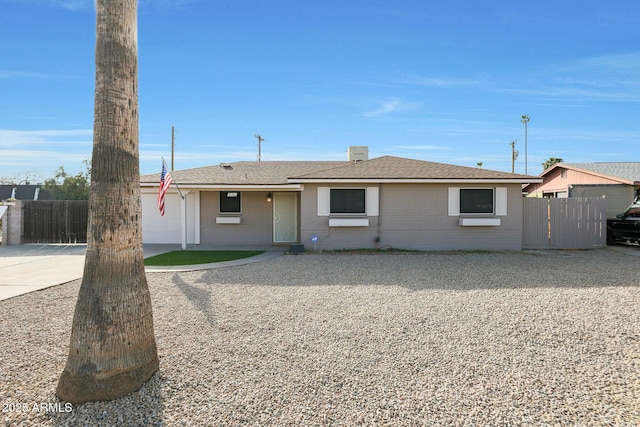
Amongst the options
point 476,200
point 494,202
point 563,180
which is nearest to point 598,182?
point 563,180

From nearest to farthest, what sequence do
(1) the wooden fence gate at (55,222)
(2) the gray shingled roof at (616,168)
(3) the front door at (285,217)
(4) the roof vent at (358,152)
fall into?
1. (3) the front door at (285,217)
2. (1) the wooden fence gate at (55,222)
3. (2) the gray shingled roof at (616,168)
4. (4) the roof vent at (358,152)

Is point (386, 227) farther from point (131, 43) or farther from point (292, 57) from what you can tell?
point (131, 43)

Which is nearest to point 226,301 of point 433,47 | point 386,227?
point 386,227

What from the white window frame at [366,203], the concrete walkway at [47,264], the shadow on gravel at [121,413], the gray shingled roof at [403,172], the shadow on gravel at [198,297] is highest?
the gray shingled roof at [403,172]

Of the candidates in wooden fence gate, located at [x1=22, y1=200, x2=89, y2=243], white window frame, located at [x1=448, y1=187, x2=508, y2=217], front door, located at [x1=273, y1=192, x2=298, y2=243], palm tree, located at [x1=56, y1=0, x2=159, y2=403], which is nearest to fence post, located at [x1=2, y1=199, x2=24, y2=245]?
wooden fence gate, located at [x1=22, y1=200, x2=89, y2=243]

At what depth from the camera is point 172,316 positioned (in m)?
5.46

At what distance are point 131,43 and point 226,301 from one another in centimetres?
440

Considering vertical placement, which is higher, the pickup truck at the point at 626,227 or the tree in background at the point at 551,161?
the tree in background at the point at 551,161

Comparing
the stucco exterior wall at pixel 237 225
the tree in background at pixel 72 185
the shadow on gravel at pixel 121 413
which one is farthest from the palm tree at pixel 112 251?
the tree in background at pixel 72 185

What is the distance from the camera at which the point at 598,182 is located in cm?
1850

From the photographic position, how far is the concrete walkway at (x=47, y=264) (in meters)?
7.69

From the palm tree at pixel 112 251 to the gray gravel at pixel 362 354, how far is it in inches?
9.3

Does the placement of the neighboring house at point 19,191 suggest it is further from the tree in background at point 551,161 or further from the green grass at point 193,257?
the tree in background at point 551,161

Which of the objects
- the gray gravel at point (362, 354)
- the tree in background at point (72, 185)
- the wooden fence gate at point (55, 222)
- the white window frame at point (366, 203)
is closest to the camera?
the gray gravel at point (362, 354)
